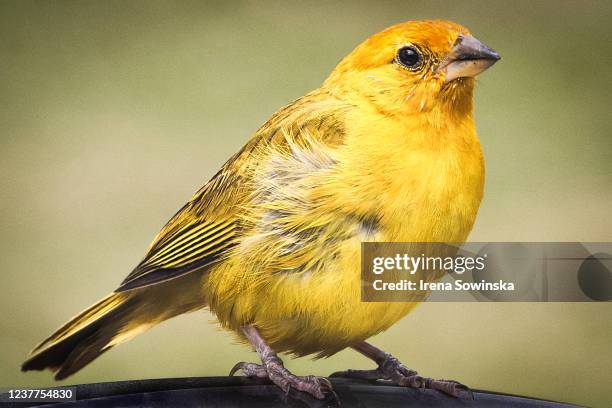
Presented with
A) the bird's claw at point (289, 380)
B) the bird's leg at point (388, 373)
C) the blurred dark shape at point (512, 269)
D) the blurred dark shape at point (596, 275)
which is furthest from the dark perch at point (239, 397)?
the blurred dark shape at point (596, 275)

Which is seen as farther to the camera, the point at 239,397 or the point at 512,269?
the point at 512,269

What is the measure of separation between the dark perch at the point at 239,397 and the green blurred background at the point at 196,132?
2.38ft

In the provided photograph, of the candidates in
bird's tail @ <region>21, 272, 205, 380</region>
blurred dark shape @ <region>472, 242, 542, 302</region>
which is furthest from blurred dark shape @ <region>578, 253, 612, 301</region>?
bird's tail @ <region>21, 272, 205, 380</region>

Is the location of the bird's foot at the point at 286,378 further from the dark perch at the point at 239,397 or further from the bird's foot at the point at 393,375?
the bird's foot at the point at 393,375

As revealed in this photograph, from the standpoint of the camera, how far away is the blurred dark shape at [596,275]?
2.39 meters

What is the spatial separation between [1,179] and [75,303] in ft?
1.35

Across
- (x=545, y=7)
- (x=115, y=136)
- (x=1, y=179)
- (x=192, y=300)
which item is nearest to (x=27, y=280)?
(x=1, y=179)

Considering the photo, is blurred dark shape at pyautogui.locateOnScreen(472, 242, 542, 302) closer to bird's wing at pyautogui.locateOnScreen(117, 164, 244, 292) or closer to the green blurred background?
the green blurred background

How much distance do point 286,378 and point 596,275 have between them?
1129 millimetres

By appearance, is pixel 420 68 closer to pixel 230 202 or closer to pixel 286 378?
pixel 230 202

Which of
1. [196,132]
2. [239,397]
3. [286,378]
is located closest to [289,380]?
[286,378]

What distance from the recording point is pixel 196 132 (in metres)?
2.38

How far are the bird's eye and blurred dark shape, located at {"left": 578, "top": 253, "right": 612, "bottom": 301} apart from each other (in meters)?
0.94

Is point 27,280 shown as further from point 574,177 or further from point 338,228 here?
point 574,177
